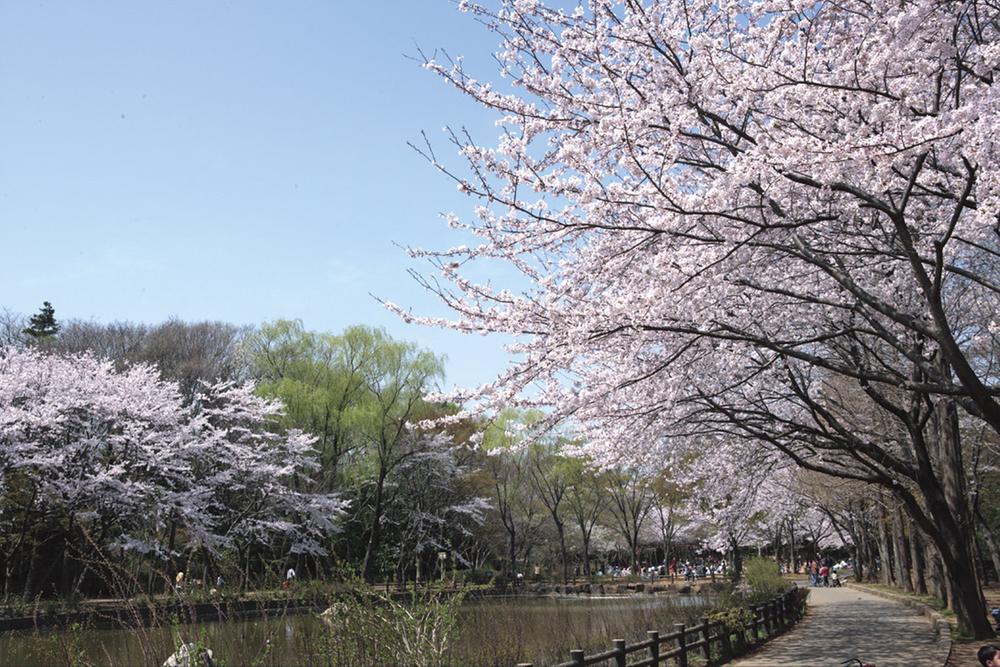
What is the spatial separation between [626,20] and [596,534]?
54.0 meters

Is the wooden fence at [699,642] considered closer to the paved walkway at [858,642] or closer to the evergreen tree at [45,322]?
the paved walkway at [858,642]

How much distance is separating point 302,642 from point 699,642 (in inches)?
287

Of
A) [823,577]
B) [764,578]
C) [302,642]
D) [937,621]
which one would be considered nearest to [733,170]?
[302,642]

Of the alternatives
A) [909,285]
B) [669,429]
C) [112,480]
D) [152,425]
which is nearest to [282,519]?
[152,425]

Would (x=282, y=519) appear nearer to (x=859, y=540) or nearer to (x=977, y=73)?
(x=977, y=73)

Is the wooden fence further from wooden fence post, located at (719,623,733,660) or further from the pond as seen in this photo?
the pond

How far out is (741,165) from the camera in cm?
559

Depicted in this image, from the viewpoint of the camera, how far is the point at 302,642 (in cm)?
584

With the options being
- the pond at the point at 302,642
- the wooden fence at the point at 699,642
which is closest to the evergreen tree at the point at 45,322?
the pond at the point at 302,642

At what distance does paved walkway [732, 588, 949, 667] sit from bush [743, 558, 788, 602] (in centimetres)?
95

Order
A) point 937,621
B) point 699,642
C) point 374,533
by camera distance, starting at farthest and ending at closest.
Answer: point 374,533 < point 937,621 < point 699,642

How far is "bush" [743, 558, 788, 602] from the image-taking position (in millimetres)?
17580

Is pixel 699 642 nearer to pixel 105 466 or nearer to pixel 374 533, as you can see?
pixel 105 466

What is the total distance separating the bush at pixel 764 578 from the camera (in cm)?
1758
